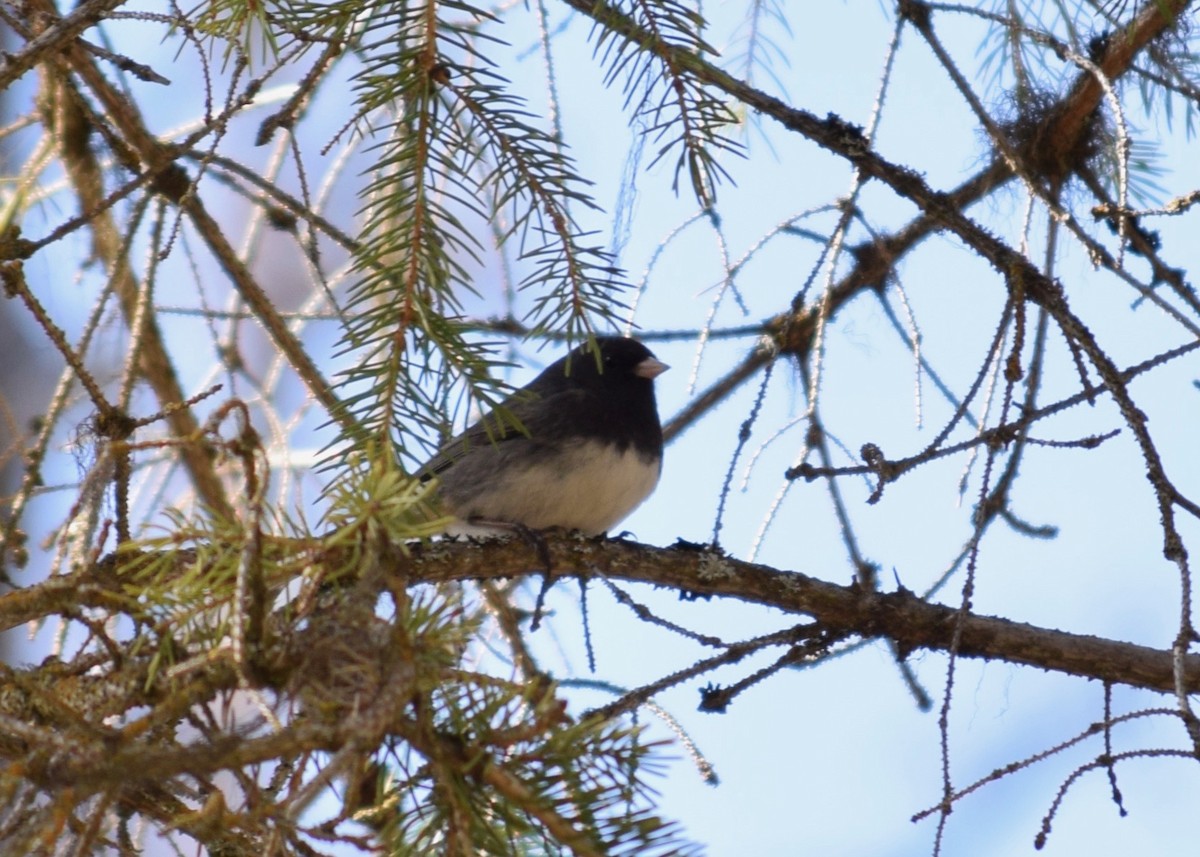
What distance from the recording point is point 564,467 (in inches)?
104

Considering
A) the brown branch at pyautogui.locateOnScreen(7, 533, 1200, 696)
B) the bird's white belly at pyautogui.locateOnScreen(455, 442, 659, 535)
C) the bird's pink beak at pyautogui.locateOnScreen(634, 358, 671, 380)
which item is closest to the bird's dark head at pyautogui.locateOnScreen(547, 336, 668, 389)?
the bird's pink beak at pyautogui.locateOnScreen(634, 358, 671, 380)

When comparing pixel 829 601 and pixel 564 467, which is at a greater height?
pixel 564 467

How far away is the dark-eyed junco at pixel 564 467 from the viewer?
262 centimetres

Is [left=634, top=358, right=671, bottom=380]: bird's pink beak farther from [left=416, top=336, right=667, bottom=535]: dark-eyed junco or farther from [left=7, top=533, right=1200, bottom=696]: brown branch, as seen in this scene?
[left=7, top=533, right=1200, bottom=696]: brown branch

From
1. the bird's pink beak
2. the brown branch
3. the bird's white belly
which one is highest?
the bird's pink beak

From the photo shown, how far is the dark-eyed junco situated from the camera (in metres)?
2.62

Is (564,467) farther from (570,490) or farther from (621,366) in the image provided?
(621,366)

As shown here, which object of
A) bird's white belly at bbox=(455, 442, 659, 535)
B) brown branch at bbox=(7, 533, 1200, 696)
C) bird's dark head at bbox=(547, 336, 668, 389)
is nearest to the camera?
brown branch at bbox=(7, 533, 1200, 696)

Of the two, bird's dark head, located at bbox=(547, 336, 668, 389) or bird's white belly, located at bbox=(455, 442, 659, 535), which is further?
bird's dark head, located at bbox=(547, 336, 668, 389)

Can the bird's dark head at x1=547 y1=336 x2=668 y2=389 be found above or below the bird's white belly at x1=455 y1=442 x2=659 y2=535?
above

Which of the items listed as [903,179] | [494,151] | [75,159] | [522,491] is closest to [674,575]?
[522,491]

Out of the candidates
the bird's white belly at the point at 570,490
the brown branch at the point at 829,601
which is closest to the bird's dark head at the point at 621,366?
the bird's white belly at the point at 570,490

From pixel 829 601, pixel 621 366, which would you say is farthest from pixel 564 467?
pixel 829 601

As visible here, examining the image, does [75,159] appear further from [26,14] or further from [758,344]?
[758,344]
